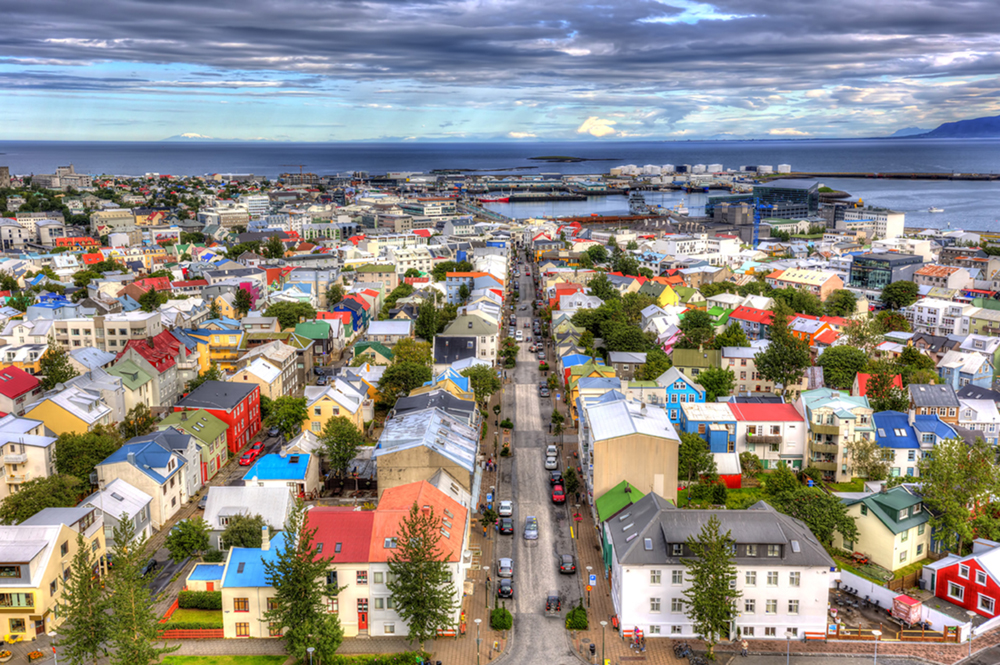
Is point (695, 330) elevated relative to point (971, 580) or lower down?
elevated

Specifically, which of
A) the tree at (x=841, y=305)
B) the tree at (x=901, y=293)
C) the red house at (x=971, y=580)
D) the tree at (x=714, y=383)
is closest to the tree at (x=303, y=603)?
the red house at (x=971, y=580)

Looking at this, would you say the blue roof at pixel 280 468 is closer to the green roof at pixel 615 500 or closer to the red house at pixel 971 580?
the green roof at pixel 615 500

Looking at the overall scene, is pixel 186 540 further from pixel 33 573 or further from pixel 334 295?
pixel 334 295

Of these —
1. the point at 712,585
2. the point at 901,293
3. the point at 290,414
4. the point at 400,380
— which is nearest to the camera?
the point at 712,585

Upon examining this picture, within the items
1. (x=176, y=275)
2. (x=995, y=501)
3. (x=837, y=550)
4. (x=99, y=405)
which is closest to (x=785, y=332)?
(x=995, y=501)

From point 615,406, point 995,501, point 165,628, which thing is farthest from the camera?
point 615,406

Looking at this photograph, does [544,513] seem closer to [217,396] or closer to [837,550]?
[837,550]

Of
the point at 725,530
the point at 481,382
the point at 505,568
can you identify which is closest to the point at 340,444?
the point at 505,568

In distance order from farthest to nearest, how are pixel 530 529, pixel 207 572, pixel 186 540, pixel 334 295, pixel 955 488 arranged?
pixel 334 295
pixel 530 529
pixel 955 488
pixel 186 540
pixel 207 572
